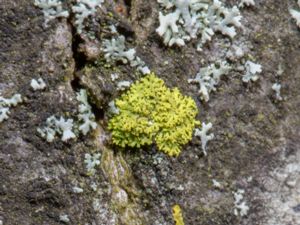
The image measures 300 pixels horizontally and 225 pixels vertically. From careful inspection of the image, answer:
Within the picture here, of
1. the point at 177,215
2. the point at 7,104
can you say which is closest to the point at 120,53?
the point at 7,104

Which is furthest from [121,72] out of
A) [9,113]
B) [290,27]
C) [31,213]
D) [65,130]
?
[290,27]

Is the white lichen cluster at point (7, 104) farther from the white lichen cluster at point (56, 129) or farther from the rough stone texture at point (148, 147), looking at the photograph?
the white lichen cluster at point (56, 129)

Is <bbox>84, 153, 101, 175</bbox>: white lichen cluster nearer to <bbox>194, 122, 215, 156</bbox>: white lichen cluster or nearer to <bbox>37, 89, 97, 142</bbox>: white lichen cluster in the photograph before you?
<bbox>37, 89, 97, 142</bbox>: white lichen cluster

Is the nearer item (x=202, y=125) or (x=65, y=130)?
(x=65, y=130)

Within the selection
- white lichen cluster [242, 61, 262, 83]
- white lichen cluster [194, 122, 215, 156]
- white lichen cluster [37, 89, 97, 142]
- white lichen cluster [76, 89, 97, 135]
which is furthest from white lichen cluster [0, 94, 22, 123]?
white lichen cluster [242, 61, 262, 83]

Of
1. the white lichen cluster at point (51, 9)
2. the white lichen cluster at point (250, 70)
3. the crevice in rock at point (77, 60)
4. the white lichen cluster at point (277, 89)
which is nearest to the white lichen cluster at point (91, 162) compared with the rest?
the crevice in rock at point (77, 60)

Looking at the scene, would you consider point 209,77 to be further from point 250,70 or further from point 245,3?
point 245,3

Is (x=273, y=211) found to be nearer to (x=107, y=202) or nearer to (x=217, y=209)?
(x=217, y=209)
